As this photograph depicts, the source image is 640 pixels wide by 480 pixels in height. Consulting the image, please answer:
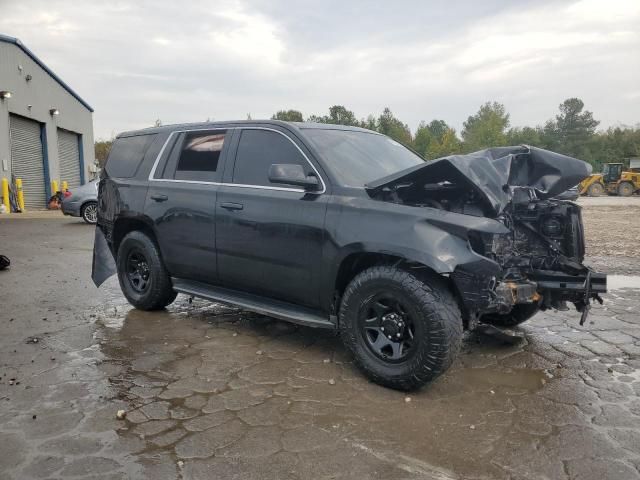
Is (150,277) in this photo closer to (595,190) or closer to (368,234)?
(368,234)

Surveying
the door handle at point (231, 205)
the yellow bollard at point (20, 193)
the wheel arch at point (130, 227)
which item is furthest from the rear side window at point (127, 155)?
the yellow bollard at point (20, 193)

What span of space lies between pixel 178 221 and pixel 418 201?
2360mm

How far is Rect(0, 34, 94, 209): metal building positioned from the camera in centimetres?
1995

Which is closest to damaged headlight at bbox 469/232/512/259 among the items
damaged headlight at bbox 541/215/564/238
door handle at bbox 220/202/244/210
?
damaged headlight at bbox 541/215/564/238

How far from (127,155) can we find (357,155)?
2.71 meters

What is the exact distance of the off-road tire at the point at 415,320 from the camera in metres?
3.34

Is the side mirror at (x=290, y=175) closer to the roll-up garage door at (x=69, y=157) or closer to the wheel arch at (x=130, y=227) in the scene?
the wheel arch at (x=130, y=227)

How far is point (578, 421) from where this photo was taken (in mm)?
3160

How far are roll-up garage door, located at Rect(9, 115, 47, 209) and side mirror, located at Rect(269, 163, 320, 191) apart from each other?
797 inches

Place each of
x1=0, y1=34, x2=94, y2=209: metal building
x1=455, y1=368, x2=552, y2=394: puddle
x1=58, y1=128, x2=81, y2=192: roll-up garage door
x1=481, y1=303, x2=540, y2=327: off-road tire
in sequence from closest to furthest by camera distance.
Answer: x1=455, y1=368, x2=552, y2=394: puddle → x1=481, y1=303, x2=540, y2=327: off-road tire → x1=0, y1=34, x2=94, y2=209: metal building → x1=58, y1=128, x2=81, y2=192: roll-up garage door

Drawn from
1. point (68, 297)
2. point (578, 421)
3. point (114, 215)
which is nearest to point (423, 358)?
point (578, 421)

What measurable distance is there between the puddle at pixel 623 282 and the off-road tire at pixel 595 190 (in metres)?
30.7

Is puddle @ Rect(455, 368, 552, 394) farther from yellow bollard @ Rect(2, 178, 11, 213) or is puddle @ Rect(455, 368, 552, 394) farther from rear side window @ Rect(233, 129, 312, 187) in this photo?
yellow bollard @ Rect(2, 178, 11, 213)

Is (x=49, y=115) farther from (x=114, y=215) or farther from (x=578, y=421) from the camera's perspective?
(x=578, y=421)
